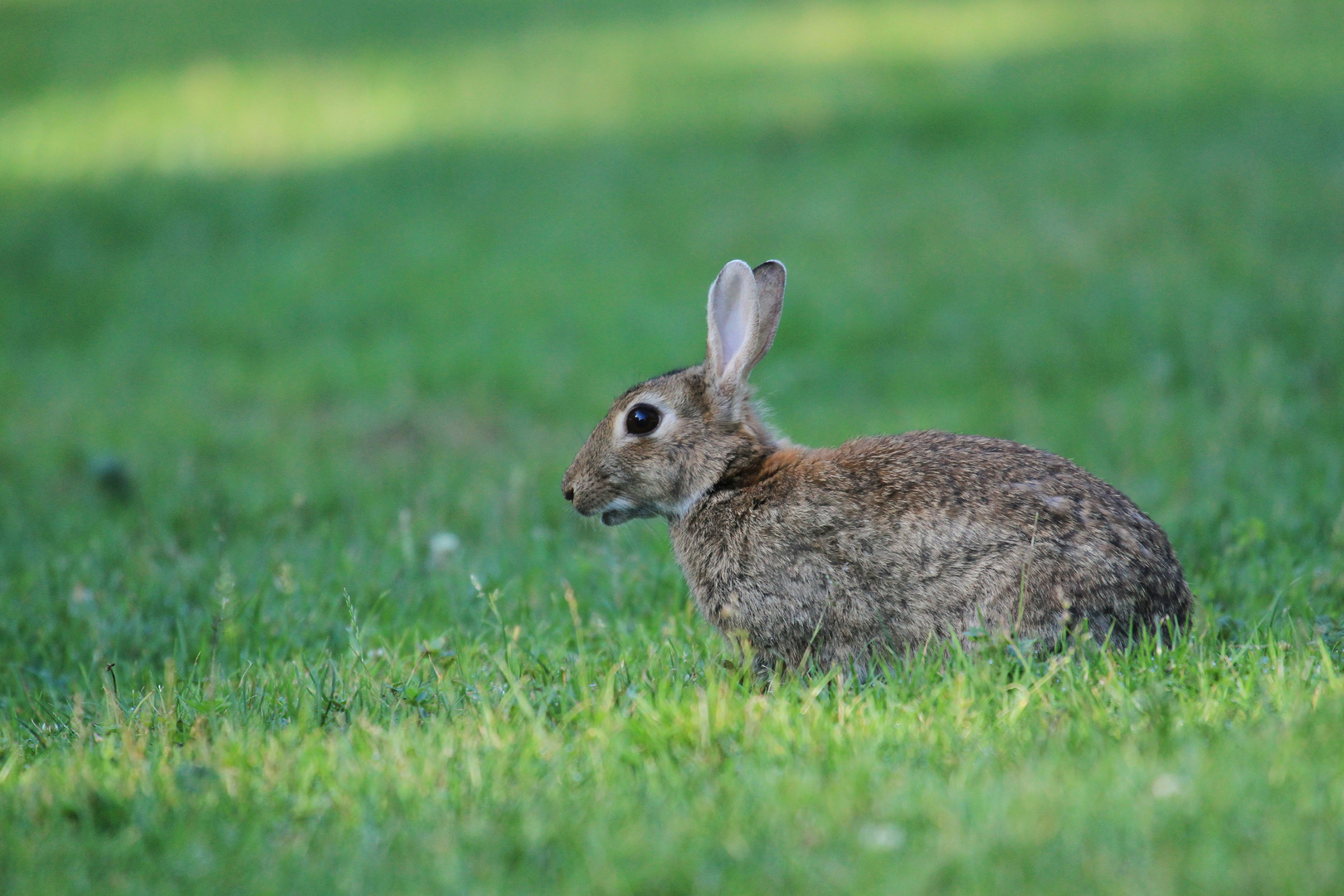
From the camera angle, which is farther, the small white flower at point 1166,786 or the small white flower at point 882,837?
the small white flower at point 1166,786

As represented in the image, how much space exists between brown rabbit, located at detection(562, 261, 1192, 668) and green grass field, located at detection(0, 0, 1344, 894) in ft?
0.85

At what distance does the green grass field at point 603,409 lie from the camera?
3.23 metres

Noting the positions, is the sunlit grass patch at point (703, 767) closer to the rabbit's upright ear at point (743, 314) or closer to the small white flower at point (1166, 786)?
the small white flower at point (1166, 786)

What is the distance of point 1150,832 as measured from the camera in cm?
293

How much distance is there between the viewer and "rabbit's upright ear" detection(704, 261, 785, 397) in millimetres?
5434

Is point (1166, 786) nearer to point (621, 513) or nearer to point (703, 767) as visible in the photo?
point (703, 767)

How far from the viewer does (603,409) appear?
384 inches

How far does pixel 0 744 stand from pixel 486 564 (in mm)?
2595

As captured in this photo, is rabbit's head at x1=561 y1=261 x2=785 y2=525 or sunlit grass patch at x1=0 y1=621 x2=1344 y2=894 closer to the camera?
sunlit grass patch at x1=0 y1=621 x2=1344 y2=894

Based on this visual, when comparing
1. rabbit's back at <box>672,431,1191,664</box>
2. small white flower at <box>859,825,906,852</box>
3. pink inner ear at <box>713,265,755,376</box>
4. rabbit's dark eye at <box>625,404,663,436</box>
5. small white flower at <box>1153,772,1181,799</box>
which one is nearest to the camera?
small white flower at <box>859,825,906,852</box>

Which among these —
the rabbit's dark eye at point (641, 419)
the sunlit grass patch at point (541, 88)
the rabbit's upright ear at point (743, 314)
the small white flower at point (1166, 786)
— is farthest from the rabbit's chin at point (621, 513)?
the sunlit grass patch at point (541, 88)

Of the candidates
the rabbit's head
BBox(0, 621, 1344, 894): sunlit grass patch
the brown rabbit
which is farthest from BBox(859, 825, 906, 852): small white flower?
the rabbit's head

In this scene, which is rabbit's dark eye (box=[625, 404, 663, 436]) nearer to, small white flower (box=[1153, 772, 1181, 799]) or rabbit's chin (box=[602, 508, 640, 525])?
rabbit's chin (box=[602, 508, 640, 525])

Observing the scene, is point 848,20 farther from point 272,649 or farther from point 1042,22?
point 272,649
